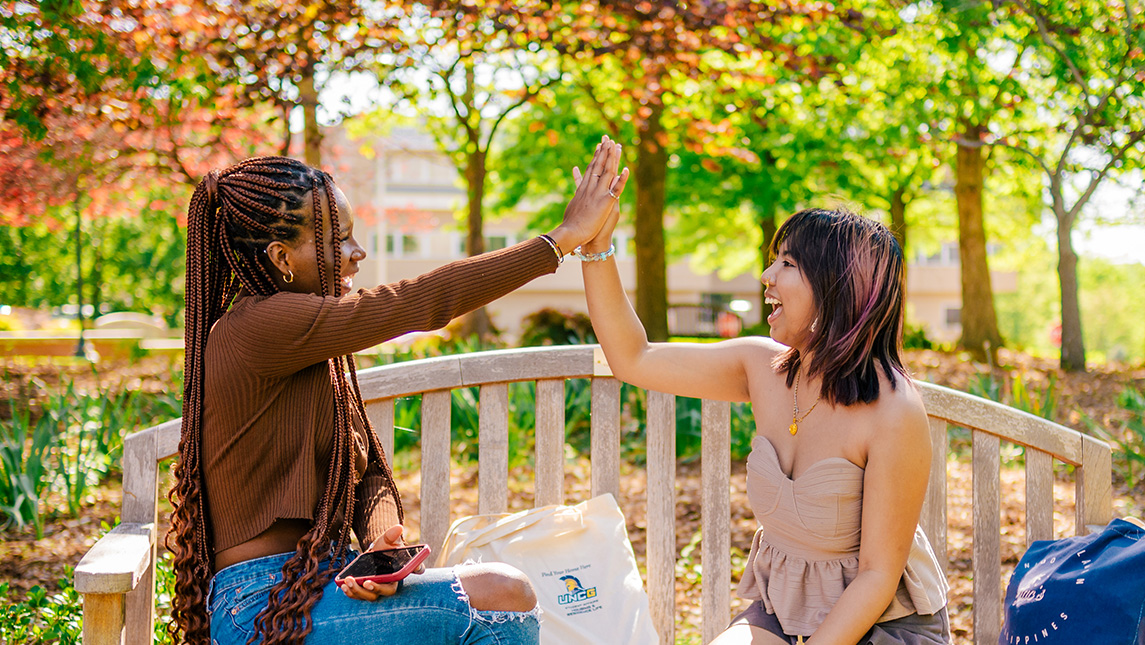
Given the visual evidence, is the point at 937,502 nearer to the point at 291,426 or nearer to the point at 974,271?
the point at 291,426

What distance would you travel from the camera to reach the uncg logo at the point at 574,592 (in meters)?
2.53

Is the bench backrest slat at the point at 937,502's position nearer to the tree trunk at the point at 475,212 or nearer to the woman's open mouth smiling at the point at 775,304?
the woman's open mouth smiling at the point at 775,304

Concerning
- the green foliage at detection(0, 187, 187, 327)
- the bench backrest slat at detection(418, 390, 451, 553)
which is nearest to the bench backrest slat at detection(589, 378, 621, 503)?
the bench backrest slat at detection(418, 390, 451, 553)

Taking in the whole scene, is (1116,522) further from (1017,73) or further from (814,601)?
(1017,73)

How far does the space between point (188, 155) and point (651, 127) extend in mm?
4464

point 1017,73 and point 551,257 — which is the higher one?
point 1017,73

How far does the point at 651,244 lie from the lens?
9.97 meters

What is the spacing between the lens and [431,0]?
5.61 meters

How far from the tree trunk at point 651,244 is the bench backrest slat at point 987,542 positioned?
22.2ft

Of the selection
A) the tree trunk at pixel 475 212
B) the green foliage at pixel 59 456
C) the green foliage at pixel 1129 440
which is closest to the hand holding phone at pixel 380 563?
the green foliage at pixel 59 456

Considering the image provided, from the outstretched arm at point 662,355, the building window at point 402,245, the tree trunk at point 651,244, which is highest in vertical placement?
the building window at point 402,245

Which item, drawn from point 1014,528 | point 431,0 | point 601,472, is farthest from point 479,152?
point 601,472

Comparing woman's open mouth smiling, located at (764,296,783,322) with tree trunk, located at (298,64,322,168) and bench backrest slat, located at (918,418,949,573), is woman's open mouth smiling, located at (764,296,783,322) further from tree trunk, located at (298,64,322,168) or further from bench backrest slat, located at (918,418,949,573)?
tree trunk, located at (298,64,322,168)

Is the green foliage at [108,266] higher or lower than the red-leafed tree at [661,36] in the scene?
lower
